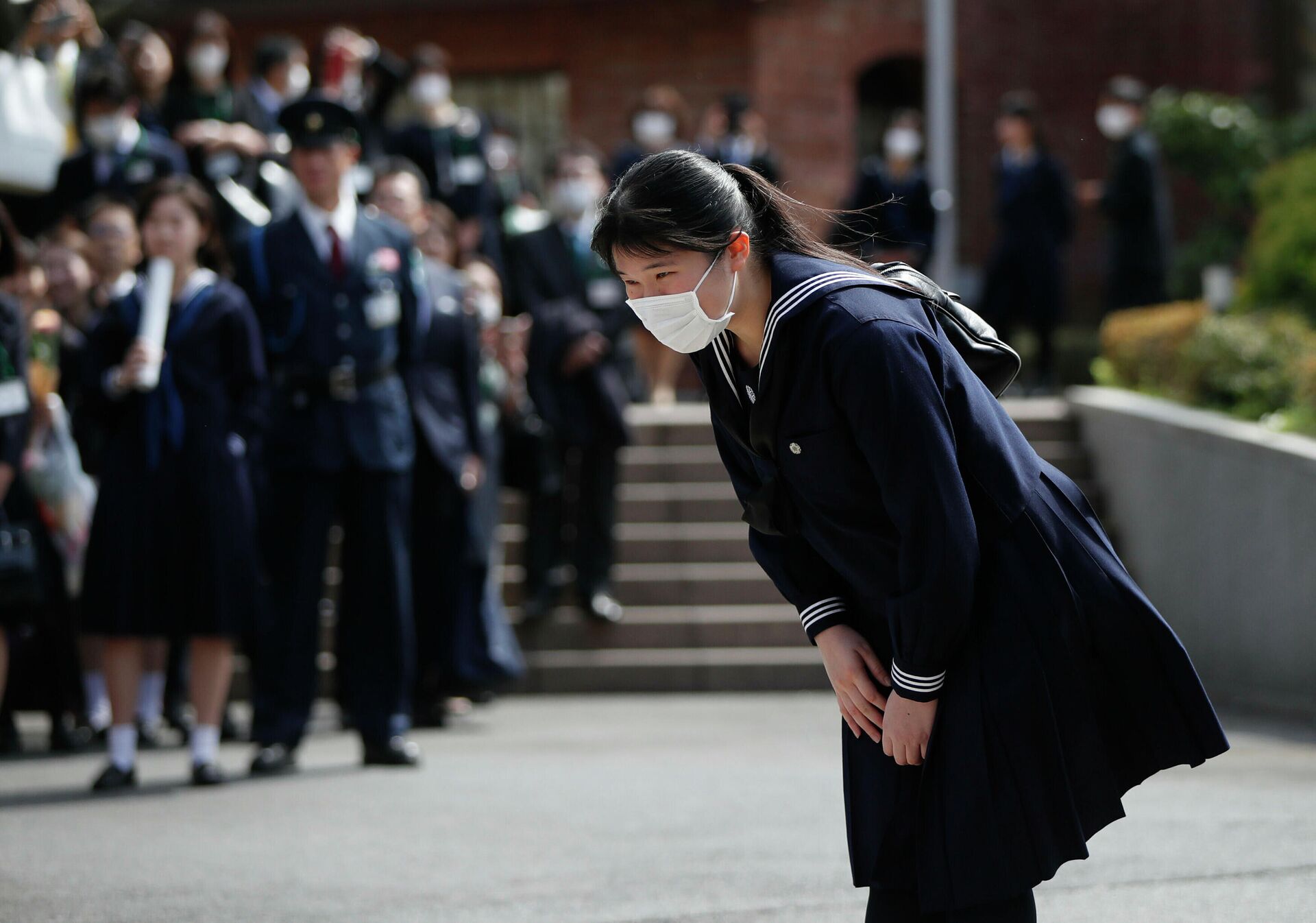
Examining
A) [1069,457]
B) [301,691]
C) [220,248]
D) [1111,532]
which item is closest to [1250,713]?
[1111,532]

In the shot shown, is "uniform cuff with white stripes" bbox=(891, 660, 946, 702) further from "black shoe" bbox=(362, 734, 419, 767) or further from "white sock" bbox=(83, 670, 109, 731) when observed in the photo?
"white sock" bbox=(83, 670, 109, 731)

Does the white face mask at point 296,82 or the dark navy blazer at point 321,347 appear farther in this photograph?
the white face mask at point 296,82

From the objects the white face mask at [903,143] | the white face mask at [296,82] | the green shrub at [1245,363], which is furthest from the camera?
the white face mask at [903,143]

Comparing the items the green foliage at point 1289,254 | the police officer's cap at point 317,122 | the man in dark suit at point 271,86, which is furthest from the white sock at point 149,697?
the green foliage at point 1289,254

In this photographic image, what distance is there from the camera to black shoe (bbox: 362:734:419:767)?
743 cm

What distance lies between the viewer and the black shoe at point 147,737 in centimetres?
832

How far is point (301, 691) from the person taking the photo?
7316mm

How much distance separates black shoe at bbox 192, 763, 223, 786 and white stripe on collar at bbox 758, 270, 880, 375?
4.49 m

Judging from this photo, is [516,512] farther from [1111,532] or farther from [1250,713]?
[1250,713]

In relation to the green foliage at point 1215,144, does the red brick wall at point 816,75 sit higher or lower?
higher

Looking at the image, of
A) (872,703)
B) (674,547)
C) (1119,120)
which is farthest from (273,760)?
(1119,120)

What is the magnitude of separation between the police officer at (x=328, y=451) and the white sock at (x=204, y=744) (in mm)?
304

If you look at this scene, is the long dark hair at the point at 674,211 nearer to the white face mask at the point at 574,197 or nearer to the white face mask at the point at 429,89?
the white face mask at the point at 574,197

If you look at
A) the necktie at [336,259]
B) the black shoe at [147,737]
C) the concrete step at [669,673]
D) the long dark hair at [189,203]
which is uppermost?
the long dark hair at [189,203]
